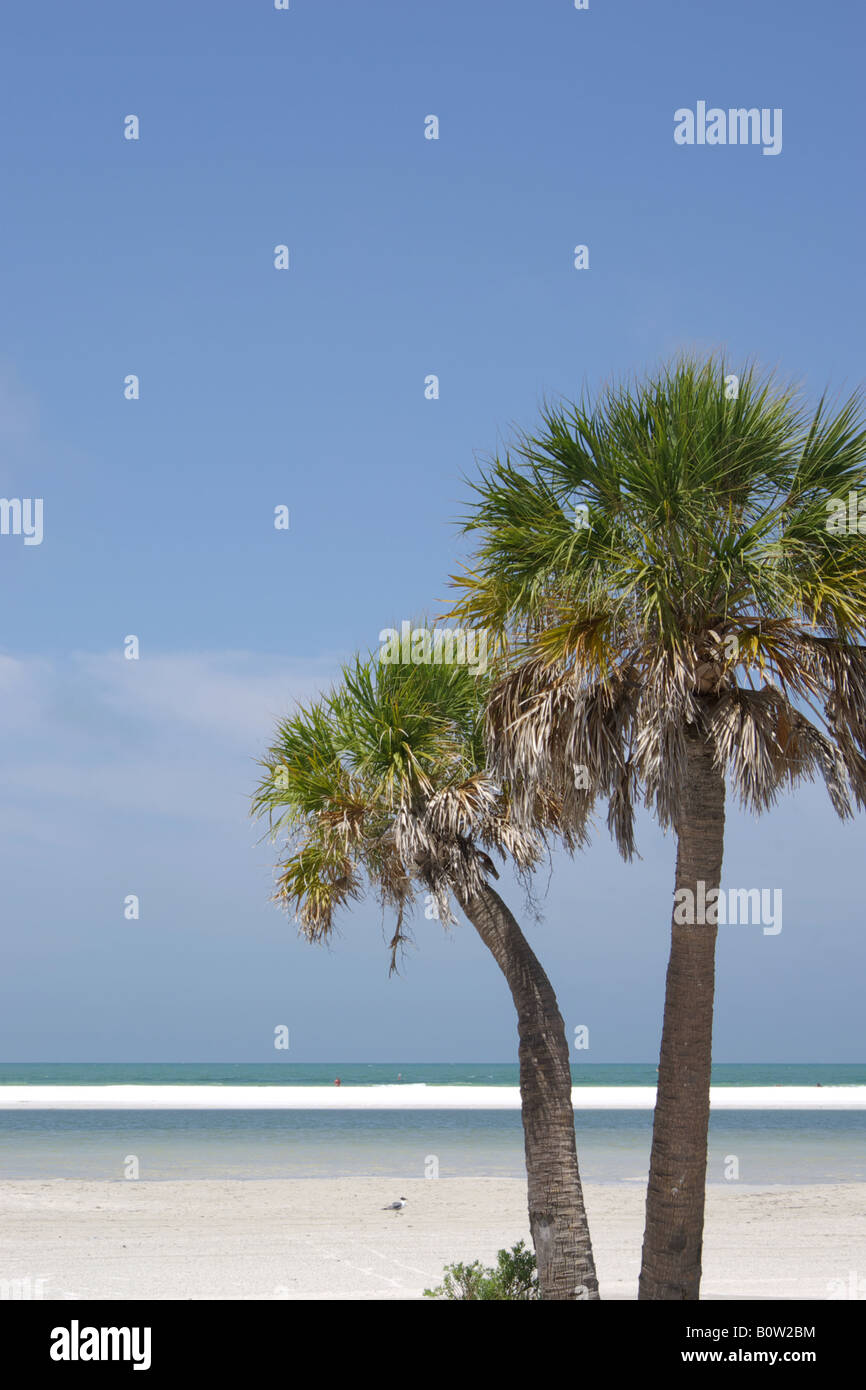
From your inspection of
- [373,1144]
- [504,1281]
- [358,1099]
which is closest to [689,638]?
[504,1281]

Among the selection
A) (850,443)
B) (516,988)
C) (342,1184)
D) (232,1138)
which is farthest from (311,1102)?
(850,443)

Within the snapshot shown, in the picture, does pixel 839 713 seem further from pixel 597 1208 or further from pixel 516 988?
pixel 597 1208

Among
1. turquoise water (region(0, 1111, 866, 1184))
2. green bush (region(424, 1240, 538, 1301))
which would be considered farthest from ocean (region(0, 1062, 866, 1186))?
green bush (region(424, 1240, 538, 1301))

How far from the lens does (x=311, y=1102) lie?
6041 centimetres

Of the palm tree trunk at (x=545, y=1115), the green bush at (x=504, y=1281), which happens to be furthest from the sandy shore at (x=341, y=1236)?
the palm tree trunk at (x=545, y=1115)

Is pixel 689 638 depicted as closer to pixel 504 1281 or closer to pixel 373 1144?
pixel 504 1281

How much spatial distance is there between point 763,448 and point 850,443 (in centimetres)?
66

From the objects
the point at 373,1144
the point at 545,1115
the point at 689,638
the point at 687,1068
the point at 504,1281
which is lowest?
the point at 373,1144

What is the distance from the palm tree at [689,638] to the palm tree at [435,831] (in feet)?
4.66

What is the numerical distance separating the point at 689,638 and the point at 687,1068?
3293 mm

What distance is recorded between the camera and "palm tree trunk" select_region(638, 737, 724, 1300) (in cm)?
973

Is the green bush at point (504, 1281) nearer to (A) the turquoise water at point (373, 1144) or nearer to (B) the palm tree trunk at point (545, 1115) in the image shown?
(B) the palm tree trunk at point (545, 1115)

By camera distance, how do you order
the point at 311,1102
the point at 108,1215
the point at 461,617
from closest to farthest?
the point at 461,617
the point at 108,1215
the point at 311,1102

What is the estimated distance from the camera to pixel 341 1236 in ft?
66.3
